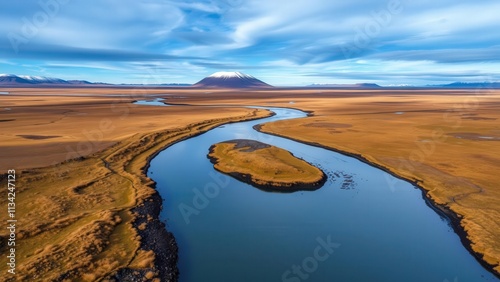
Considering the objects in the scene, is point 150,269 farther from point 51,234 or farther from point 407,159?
point 407,159

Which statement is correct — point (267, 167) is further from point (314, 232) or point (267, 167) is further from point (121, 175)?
point (121, 175)

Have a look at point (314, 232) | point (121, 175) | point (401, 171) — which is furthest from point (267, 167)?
point (121, 175)

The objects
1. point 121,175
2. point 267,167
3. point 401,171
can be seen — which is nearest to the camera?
point 121,175

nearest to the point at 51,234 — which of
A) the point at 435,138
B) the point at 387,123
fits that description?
the point at 435,138

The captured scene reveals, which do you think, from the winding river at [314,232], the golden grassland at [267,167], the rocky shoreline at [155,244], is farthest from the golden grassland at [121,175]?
the golden grassland at [267,167]

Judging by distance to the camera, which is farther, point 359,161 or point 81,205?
point 359,161

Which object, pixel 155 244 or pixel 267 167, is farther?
pixel 267 167
